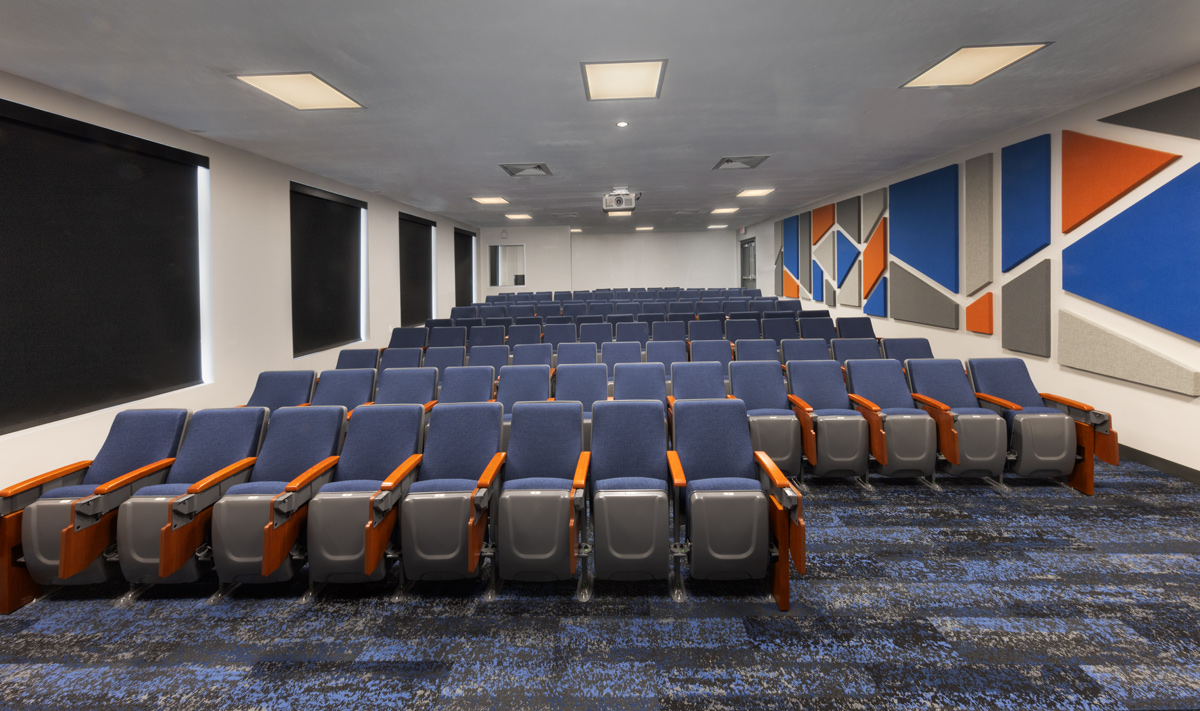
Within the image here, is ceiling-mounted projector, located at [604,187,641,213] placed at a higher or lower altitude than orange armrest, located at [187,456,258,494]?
higher

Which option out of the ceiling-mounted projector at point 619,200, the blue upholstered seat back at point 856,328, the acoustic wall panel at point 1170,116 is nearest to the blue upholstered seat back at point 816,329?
the blue upholstered seat back at point 856,328

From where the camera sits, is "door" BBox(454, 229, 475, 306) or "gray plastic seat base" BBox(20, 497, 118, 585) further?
"door" BBox(454, 229, 475, 306)

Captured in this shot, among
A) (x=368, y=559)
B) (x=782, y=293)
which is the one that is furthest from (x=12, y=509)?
(x=782, y=293)

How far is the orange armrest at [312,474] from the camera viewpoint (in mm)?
2607

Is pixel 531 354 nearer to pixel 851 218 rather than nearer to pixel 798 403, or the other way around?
pixel 798 403

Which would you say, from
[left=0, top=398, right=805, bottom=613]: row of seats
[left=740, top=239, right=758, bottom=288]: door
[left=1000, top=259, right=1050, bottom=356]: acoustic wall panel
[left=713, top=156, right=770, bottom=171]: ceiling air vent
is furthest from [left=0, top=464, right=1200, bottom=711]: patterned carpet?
[left=740, top=239, right=758, bottom=288]: door

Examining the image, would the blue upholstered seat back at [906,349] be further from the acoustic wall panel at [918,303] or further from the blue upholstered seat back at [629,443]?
the blue upholstered seat back at [629,443]

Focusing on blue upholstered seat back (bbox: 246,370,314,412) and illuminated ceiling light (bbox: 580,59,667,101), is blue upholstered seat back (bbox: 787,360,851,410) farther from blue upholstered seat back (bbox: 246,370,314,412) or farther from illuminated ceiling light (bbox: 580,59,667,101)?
blue upholstered seat back (bbox: 246,370,314,412)

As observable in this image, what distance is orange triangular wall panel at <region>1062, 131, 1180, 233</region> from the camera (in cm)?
429

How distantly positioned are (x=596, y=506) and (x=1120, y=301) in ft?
16.3

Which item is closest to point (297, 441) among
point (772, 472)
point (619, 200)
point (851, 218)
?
point (772, 472)

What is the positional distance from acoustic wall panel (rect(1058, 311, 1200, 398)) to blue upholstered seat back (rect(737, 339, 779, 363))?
267 centimetres

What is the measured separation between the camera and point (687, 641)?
7.51 ft

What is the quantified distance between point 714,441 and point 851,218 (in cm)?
813
